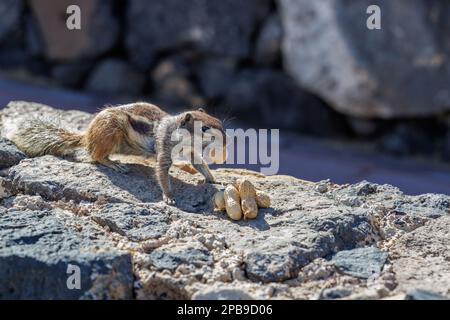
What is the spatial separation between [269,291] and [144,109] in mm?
1683

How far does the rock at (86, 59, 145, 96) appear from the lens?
9.96 metres

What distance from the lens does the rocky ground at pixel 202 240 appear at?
318 cm

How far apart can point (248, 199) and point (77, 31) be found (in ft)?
21.4

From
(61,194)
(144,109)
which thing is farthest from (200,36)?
(61,194)

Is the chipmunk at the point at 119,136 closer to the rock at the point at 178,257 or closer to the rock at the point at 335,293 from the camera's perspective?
the rock at the point at 178,257

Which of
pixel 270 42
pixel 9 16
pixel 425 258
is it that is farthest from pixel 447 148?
pixel 425 258

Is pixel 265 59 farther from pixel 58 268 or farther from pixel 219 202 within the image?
pixel 58 268

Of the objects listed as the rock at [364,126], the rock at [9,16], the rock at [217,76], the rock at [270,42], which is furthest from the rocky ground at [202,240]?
the rock at [9,16]

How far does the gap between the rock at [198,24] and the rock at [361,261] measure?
6317 mm

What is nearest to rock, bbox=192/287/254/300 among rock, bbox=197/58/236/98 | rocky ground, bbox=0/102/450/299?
rocky ground, bbox=0/102/450/299

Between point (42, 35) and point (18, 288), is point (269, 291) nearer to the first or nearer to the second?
point (18, 288)

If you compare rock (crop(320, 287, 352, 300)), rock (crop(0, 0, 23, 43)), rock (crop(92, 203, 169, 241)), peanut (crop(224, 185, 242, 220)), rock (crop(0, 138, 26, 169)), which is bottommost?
rock (crop(320, 287, 352, 300))

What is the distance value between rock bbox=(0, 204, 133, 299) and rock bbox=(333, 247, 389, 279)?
0.85 m

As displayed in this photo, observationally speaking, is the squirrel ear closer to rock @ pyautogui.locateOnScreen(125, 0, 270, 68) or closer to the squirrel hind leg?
the squirrel hind leg
